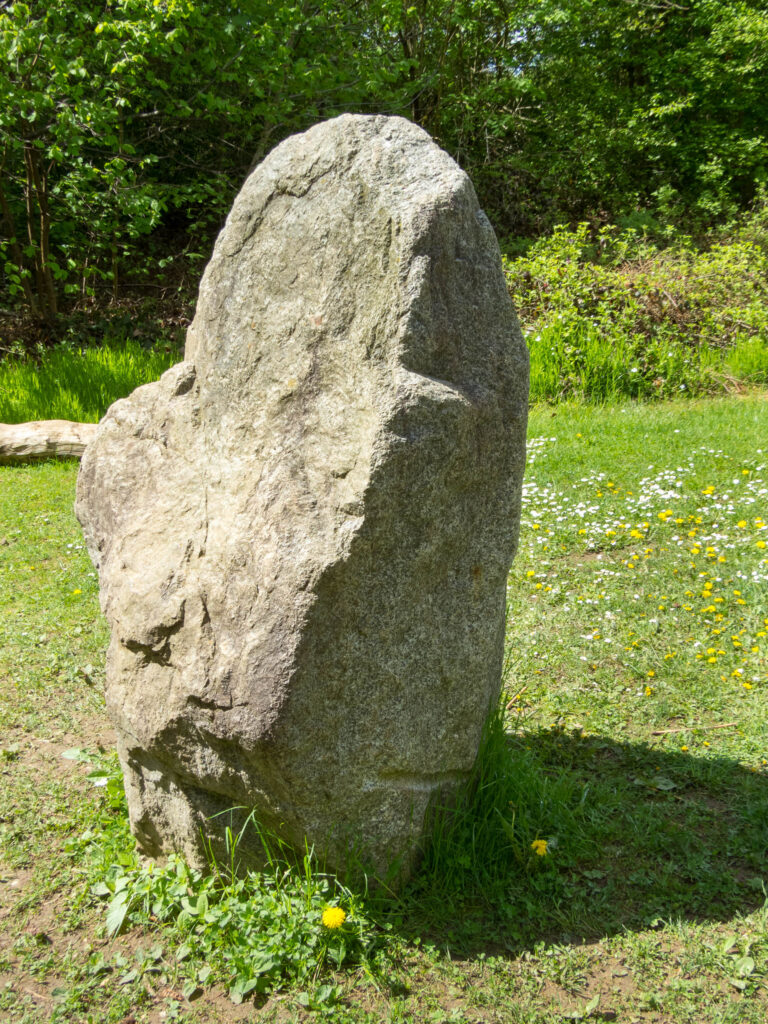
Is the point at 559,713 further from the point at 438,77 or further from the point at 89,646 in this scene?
the point at 438,77

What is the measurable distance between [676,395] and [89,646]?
6.09 metres

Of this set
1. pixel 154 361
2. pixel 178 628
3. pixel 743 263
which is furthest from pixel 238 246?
pixel 743 263

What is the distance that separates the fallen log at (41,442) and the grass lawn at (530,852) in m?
2.70

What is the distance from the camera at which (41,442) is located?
768 centimetres

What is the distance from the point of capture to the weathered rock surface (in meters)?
2.41

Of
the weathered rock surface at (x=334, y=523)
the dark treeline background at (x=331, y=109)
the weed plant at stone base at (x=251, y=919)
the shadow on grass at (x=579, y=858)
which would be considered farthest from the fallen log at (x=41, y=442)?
the shadow on grass at (x=579, y=858)

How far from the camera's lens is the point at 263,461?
2.59 meters

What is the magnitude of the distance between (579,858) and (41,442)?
6.18 meters

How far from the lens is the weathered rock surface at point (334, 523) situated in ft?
7.89

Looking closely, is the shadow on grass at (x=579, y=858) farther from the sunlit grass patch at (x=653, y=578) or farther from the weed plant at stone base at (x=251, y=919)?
the sunlit grass patch at (x=653, y=578)

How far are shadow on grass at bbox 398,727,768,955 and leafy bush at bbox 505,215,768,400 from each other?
5545mm

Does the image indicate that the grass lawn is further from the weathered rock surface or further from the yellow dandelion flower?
the weathered rock surface

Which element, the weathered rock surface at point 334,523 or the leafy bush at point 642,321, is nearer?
the weathered rock surface at point 334,523

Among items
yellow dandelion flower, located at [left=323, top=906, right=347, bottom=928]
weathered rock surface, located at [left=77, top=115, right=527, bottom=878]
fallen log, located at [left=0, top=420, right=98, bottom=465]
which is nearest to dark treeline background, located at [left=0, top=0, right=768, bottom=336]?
fallen log, located at [left=0, top=420, right=98, bottom=465]
